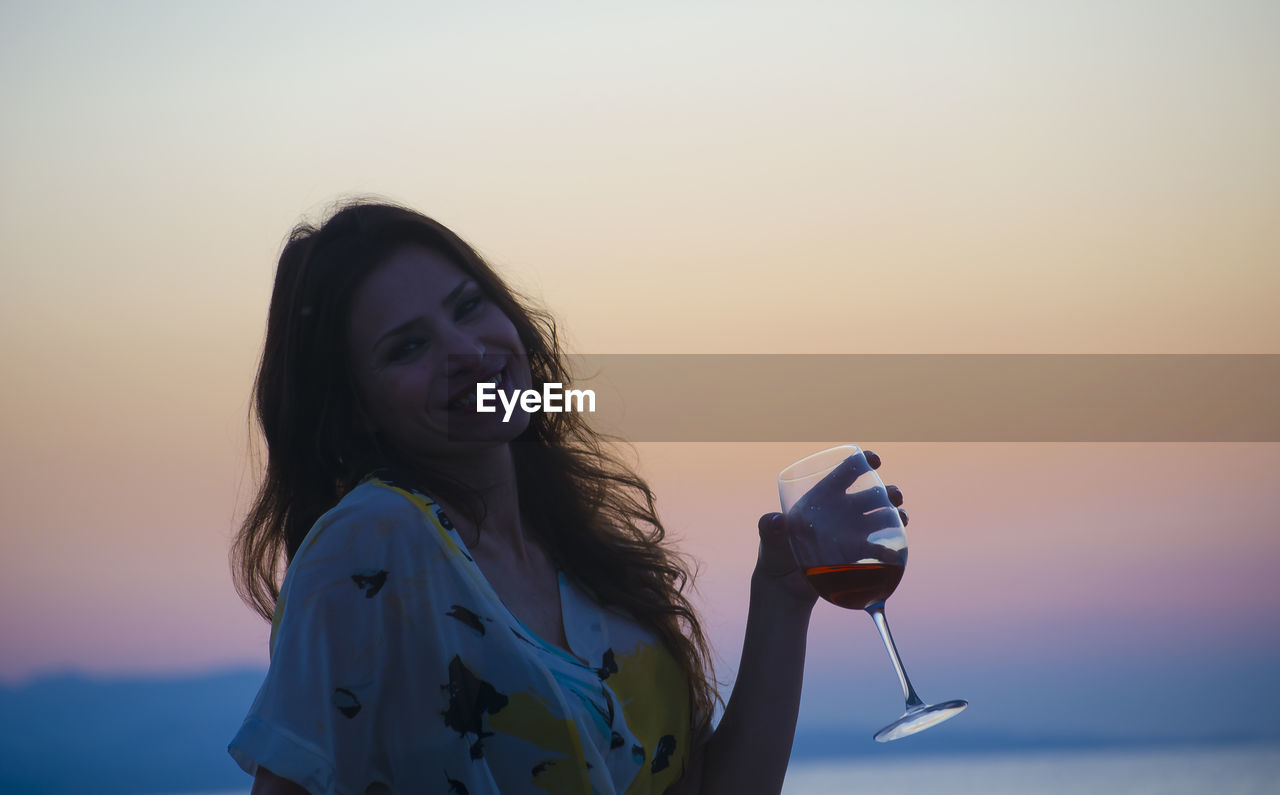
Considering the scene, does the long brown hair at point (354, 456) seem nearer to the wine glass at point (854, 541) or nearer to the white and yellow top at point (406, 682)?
the white and yellow top at point (406, 682)

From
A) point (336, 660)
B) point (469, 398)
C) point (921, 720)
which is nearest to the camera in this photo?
point (336, 660)

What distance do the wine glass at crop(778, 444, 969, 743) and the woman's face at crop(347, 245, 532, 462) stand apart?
423 mm

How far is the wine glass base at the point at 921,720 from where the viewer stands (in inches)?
46.6

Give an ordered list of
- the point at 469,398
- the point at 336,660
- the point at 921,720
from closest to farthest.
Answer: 1. the point at 336,660
2. the point at 921,720
3. the point at 469,398

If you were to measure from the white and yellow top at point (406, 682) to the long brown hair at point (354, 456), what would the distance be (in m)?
0.19

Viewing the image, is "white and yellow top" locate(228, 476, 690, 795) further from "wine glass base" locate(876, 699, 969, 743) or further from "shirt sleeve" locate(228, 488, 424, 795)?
"wine glass base" locate(876, 699, 969, 743)

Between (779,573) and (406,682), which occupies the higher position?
(779,573)

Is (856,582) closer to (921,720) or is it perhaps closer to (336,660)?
(921,720)

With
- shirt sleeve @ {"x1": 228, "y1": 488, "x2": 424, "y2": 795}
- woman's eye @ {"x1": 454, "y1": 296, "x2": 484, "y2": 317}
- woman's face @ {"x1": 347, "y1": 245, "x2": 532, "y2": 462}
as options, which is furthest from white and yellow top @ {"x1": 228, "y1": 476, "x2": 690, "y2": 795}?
woman's eye @ {"x1": 454, "y1": 296, "x2": 484, "y2": 317}

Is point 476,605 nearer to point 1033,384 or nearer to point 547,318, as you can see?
point 547,318

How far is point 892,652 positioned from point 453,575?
0.58 metres

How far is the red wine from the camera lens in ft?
4.03

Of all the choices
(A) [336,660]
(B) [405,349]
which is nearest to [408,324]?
(B) [405,349]

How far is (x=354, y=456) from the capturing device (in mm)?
1362
